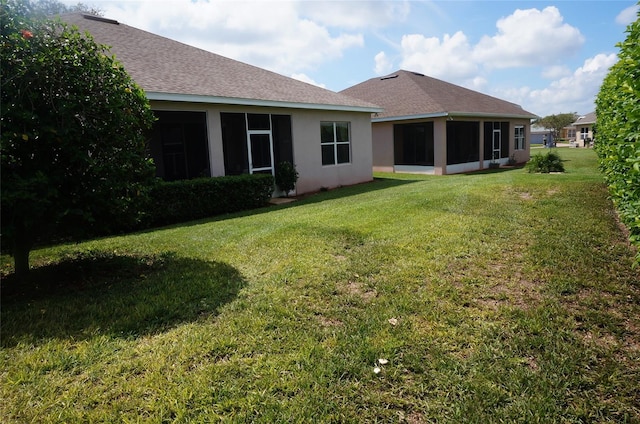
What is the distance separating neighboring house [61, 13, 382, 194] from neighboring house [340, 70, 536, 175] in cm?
445

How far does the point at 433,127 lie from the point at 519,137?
10.2 meters

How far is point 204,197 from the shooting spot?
394 inches

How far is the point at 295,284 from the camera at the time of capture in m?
4.48

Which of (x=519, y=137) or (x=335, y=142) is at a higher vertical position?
(x=519, y=137)

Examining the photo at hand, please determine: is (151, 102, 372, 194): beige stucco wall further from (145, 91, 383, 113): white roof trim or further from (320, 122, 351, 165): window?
(145, 91, 383, 113): white roof trim

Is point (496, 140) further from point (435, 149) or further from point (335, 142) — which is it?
point (335, 142)

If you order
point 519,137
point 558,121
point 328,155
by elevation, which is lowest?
point 328,155

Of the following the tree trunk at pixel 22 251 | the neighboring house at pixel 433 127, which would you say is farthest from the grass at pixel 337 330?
the neighboring house at pixel 433 127

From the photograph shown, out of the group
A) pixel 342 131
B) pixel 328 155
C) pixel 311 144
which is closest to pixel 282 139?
pixel 311 144

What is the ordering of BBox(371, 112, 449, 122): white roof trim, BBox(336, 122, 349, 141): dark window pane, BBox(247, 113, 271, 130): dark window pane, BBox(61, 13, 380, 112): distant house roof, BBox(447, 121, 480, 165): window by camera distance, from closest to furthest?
BBox(61, 13, 380, 112): distant house roof
BBox(247, 113, 271, 130): dark window pane
BBox(336, 122, 349, 141): dark window pane
BBox(371, 112, 449, 122): white roof trim
BBox(447, 121, 480, 165): window

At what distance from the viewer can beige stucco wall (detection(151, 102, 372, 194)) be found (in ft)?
37.4

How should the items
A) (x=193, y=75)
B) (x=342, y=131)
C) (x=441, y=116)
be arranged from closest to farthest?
(x=193, y=75) → (x=342, y=131) → (x=441, y=116)

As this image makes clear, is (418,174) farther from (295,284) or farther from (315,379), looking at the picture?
(315,379)

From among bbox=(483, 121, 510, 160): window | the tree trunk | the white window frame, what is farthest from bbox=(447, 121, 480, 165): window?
the tree trunk
